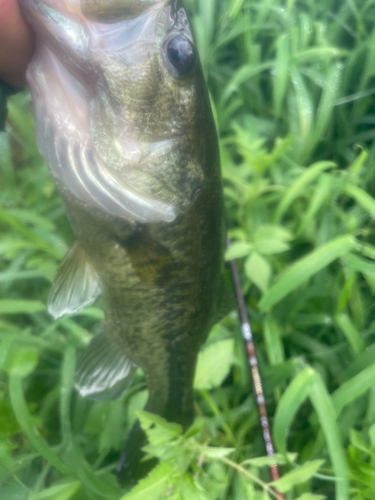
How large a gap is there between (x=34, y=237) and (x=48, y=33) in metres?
0.73

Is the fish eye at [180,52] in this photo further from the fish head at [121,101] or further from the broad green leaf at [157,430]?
the broad green leaf at [157,430]

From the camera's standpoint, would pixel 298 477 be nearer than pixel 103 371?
Yes

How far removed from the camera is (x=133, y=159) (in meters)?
0.72

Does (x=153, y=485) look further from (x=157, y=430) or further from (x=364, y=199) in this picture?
(x=364, y=199)

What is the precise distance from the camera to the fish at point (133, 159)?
26.1 inches

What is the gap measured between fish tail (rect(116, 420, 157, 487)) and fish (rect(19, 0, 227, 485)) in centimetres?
3

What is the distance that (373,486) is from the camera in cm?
78

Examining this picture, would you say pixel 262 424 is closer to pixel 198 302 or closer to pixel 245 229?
pixel 198 302

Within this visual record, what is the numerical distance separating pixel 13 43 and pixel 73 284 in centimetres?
61

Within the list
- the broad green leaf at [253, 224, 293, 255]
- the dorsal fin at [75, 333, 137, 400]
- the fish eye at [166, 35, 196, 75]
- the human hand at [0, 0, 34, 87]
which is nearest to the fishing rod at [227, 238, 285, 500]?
the broad green leaf at [253, 224, 293, 255]

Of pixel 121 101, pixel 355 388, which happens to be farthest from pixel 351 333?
pixel 121 101

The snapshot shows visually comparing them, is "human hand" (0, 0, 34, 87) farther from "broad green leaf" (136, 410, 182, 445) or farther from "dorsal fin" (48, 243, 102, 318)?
"broad green leaf" (136, 410, 182, 445)

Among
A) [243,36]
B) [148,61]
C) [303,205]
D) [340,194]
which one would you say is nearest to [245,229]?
[303,205]

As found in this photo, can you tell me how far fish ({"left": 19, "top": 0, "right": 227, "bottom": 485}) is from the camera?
66cm
